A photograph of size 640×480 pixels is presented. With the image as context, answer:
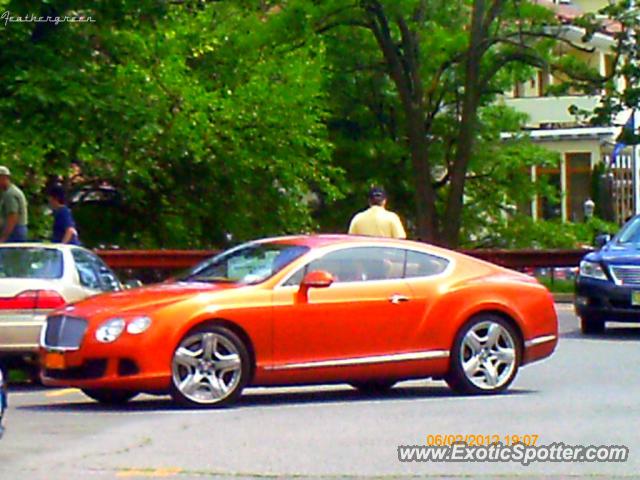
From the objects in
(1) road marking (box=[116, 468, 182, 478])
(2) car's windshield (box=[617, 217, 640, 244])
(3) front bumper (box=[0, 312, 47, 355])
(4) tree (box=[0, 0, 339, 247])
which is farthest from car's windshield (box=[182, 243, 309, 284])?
(4) tree (box=[0, 0, 339, 247])

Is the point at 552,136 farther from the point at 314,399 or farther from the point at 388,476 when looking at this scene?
the point at 388,476

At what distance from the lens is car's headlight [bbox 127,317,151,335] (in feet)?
38.9

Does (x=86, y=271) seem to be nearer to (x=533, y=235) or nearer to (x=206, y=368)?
(x=206, y=368)

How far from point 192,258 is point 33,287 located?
12.8m

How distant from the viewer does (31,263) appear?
1443 centimetres

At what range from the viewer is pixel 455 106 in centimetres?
3944

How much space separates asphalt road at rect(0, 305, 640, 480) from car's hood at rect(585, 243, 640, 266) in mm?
4942

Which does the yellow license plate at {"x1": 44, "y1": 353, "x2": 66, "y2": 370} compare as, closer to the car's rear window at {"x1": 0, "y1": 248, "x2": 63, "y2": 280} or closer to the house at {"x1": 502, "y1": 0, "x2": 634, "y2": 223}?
the car's rear window at {"x1": 0, "y1": 248, "x2": 63, "y2": 280}

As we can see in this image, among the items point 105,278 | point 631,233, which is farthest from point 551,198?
point 105,278

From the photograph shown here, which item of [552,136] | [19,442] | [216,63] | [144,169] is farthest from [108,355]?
[552,136]

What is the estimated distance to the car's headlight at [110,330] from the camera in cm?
1190

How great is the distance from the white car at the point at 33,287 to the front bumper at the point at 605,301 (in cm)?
710

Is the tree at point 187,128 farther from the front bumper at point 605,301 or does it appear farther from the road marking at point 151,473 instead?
the road marking at point 151,473

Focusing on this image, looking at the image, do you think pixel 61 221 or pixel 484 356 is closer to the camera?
pixel 484 356
